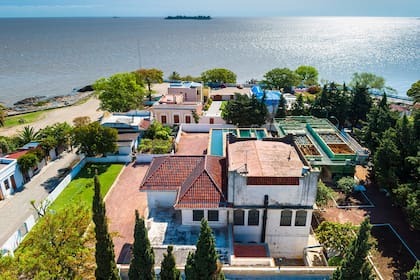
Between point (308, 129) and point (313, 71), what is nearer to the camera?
point (308, 129)

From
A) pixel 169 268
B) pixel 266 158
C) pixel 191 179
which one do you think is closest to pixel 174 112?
pixel 191 179

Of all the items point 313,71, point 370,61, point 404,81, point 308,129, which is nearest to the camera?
point 308,129

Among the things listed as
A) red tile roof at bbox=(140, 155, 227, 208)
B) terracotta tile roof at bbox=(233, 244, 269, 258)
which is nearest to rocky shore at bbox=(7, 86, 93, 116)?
red tile roof at bbox=(140, 155, 227, 208)

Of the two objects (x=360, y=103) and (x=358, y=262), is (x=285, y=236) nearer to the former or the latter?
(x=358, y=262)

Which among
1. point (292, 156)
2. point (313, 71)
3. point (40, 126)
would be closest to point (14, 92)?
point (40, 126)

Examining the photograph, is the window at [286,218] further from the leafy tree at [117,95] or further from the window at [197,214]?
the leafy tree at [117,95]

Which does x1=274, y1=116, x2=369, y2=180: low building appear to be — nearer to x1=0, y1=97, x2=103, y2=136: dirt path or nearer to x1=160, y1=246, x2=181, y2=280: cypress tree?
x1=160, y1=246, x2=181, y2=280: cypress tree

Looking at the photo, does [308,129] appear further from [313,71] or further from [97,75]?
[97,75]
